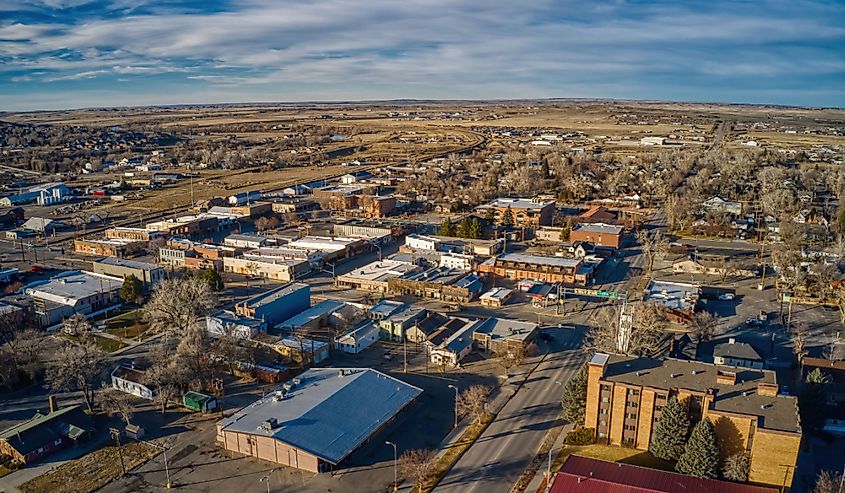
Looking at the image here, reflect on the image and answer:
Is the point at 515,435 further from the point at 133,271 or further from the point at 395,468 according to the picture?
the point at 133,271

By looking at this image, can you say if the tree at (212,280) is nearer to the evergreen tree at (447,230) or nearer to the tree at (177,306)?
the tree at (177,306)

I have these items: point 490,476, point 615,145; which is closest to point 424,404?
point 490,476

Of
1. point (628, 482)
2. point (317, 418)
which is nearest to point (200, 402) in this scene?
point (317, 418)

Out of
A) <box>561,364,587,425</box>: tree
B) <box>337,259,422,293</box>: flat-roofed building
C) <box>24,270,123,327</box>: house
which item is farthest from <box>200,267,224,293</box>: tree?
<box>561,364,587,425</box>: tree

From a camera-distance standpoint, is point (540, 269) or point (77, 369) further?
point (540, 269)

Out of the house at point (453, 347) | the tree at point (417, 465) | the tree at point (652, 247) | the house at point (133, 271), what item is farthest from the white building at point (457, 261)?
the tree at point (417, 465)

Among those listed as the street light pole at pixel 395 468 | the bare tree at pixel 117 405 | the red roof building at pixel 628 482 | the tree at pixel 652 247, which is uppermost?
the tree at pixel 652 247

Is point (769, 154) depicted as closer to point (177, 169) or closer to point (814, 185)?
point (814, 185)
